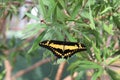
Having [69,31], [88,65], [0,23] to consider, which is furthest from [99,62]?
[0,23]

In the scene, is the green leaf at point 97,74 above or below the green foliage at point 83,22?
below

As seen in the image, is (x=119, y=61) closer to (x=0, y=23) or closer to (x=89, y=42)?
(x=89, y=42)

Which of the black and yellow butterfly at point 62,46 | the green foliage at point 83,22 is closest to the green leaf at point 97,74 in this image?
the green foliage at point 83,22

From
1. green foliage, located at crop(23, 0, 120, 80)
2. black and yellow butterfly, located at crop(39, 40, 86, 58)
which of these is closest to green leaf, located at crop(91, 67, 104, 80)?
green foliage, located at crop(23, 0, 120, 80)

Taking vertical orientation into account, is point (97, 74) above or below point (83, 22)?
below

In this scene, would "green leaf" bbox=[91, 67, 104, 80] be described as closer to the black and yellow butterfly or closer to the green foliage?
the green foliage

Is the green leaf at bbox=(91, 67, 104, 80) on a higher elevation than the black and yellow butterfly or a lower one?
lower

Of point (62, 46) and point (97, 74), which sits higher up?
point (62, 46)

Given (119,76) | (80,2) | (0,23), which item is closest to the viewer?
(80,2)

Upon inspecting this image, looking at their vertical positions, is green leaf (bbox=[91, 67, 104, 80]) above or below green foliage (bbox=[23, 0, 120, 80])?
below

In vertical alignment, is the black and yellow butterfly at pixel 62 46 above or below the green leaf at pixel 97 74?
above

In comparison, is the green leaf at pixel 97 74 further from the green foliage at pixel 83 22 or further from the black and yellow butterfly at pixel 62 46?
the black and yellow butterfly at pixel 62 46
